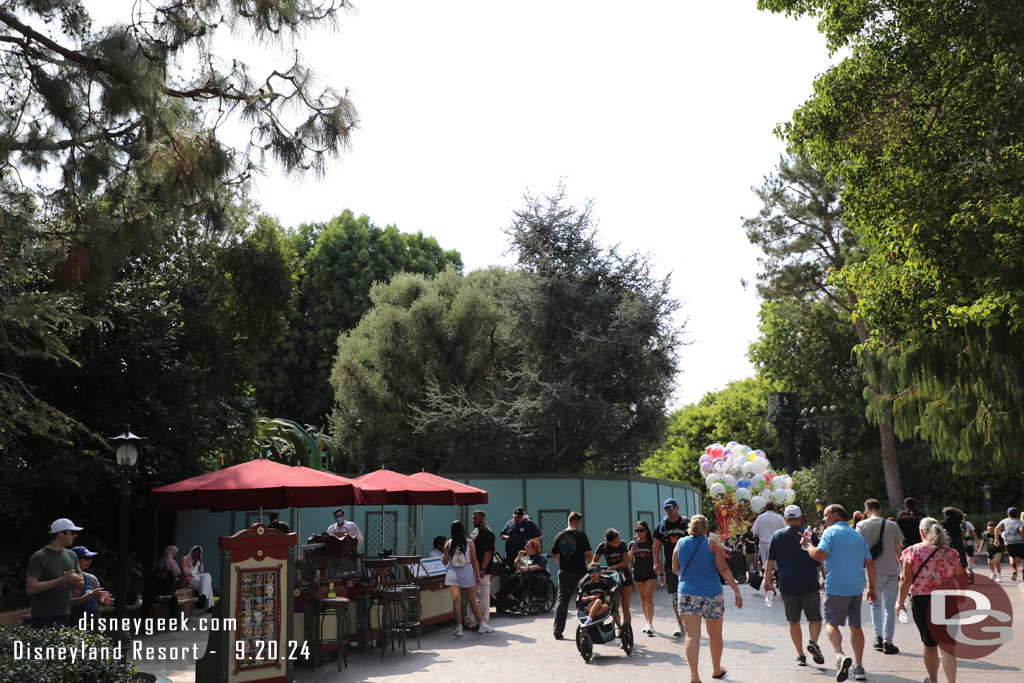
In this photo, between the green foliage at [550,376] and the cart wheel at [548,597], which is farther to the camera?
the green foliage at [550,376]

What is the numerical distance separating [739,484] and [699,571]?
Result: 15.2m

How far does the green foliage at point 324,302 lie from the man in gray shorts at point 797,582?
29401 mm

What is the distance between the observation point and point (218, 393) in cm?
2212

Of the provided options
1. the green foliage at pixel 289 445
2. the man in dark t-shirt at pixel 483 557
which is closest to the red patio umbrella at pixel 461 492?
the man in dark t-shirt at pixel 483 557

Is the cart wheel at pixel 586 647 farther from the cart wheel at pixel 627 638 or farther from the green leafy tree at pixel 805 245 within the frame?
the green leafy tree at pixel 805 245

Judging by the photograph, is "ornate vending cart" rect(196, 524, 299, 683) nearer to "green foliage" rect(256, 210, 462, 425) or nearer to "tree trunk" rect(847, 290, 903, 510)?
"green foliage" rect(256, 210, 462, 425)

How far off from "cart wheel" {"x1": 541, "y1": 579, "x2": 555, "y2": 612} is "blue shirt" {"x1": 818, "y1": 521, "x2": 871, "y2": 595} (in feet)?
24.9

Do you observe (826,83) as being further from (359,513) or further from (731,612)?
(359,513)

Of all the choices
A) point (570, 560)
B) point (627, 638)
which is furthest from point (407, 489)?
point (627, 638)

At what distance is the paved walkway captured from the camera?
924 cm

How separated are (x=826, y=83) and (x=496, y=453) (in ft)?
52.0

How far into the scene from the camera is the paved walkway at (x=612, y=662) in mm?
9242

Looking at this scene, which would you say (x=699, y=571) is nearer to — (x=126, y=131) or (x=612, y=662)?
(x=612, y=662)

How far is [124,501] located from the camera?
1152cm
